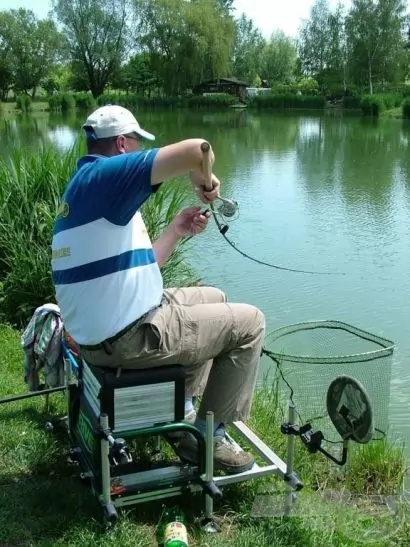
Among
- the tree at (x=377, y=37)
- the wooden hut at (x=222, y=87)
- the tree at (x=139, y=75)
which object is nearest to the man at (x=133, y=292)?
the wooden hut at (x=222, y=87)

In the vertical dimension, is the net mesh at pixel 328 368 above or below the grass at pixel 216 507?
above

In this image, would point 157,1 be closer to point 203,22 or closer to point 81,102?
point 203,22

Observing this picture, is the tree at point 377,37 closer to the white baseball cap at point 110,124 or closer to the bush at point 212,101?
the bush at point 212,101

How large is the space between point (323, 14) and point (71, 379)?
60601 millimetres

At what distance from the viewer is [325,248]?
8.91 metres

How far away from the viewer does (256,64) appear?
2805 inches

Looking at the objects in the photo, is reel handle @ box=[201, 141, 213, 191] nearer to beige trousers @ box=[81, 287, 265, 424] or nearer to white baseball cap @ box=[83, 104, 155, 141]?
white baseball cap @ box=[83, 104, 155, 141]

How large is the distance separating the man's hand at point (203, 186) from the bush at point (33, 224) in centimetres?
299

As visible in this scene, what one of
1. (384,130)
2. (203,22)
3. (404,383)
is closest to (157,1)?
(203,22)

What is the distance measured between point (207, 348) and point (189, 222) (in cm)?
70

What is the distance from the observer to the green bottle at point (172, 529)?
7.66 ft

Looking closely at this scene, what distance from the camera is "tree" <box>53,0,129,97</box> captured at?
55.2 metres

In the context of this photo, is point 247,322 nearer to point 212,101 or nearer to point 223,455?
point 223,455

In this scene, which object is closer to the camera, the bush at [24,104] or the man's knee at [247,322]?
the man's knee at [247,322]
